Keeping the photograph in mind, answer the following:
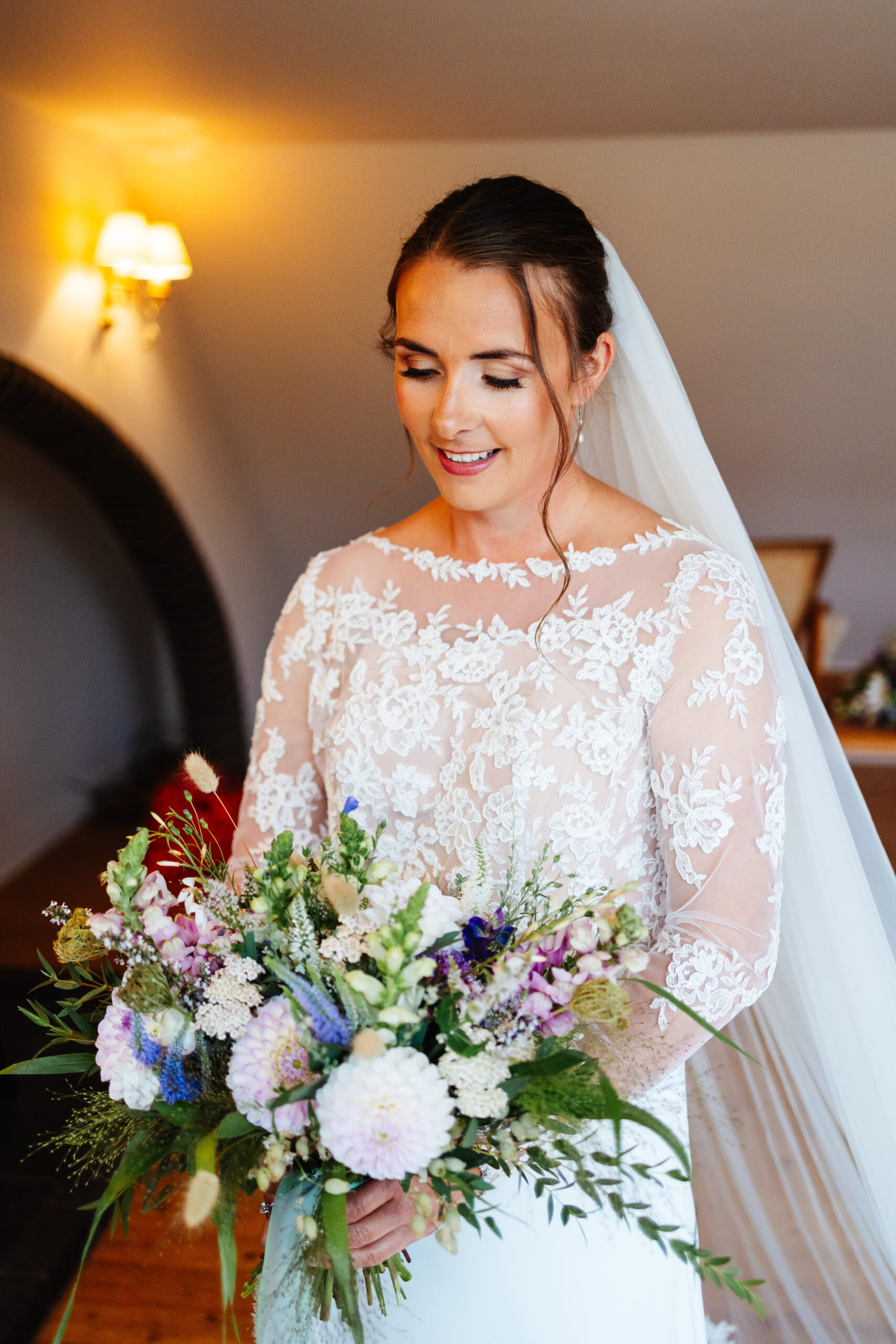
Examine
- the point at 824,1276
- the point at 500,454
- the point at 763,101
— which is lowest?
the point at 824,1276

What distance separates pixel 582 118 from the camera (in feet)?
10.7

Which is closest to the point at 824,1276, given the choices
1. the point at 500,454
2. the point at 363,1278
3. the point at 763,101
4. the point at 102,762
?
the point at 363,1278

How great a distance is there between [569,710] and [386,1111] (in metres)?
0.74

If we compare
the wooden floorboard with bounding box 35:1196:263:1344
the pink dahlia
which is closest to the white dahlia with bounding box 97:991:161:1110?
the pink dahlia

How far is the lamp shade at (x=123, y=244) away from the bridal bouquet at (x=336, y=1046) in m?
3.35

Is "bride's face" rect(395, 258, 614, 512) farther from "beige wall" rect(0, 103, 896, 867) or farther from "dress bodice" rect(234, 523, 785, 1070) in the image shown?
"beige wall" rect(0, 103, 896, 867)

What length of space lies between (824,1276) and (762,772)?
1032 mm

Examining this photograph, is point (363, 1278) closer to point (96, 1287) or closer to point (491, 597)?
point (491, 597)

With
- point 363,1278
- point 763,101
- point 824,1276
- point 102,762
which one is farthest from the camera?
point 102,762

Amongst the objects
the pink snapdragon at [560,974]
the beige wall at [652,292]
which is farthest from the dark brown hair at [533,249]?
the beige wall at [652,292]

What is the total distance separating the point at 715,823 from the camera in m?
1.37

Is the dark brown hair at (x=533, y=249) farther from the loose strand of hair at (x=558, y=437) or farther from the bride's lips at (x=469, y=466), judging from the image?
the bride's lips at (x=469, y=466)

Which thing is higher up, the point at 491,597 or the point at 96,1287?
the point at 491,597

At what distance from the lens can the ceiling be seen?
2.51m
